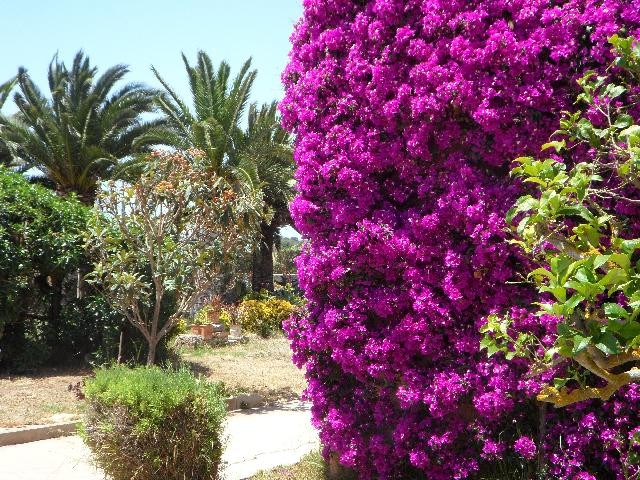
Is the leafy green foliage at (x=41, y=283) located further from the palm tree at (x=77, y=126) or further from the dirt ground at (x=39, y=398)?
the palm tree at (x=77, y=126)

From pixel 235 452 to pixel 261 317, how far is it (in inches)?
482

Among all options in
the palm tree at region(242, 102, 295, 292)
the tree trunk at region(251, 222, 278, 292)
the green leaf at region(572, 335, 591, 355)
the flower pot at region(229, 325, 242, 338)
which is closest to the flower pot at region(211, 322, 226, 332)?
the flower pot at region(229, 325, 242, 338)

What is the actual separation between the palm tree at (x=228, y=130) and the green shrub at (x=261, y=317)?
5.46 feet

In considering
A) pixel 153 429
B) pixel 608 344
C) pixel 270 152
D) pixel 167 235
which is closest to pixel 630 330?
pixel 608 344

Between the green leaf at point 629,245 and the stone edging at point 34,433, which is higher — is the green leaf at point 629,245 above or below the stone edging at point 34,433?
above

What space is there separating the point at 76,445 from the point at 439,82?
5942 mm

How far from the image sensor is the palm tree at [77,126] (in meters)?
21.2

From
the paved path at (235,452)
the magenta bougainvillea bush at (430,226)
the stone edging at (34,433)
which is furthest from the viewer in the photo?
the stone edging at (34,433)

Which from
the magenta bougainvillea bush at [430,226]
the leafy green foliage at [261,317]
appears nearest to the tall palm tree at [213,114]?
the leafy green foliage at [261,317]

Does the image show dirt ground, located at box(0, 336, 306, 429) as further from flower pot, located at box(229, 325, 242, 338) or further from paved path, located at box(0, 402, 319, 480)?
flower pot, located at box(229, 325, 242, 338)

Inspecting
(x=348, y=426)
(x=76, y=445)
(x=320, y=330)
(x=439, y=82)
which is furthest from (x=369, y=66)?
(x=76, y=445)

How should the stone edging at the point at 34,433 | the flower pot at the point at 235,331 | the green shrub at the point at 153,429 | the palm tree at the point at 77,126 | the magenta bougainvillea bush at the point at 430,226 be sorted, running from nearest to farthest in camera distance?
the magenta bougainvillea bush at the point at 430,226
the green shrub at the point at 153,429
the stone edging at the point at 34,433
the flower pot at the point at 235,331
the palm tree at the point at 77,126

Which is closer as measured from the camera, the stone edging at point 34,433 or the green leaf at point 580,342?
the green leaf at point 580,342

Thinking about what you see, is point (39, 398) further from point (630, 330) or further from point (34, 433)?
point (630, 330)
